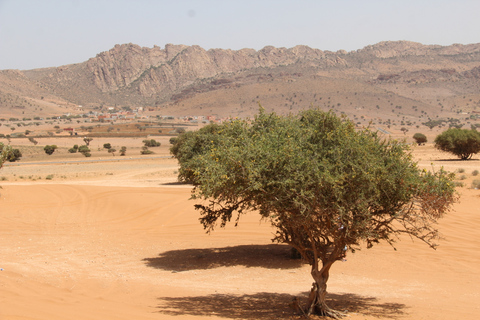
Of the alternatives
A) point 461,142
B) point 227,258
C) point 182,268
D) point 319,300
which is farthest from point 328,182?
Answer: point 461,142

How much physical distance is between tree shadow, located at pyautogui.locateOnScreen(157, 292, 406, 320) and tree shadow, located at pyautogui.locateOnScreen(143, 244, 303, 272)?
11.5ft

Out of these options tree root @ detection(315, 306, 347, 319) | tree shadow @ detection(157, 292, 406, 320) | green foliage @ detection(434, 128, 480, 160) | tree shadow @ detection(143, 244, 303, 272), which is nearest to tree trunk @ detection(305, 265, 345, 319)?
tree root @ detection(315, 306, 347, 319)

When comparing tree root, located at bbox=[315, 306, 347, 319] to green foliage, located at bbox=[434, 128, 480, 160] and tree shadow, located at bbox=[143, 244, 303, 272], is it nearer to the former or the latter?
tree shadow, located at bbox=[143, 244, 303, 272]

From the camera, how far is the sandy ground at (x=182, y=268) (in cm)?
1184

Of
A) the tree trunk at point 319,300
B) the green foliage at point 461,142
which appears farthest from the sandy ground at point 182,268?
the green foliage at point 461,142

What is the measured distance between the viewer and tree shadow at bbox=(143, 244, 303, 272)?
17.0m

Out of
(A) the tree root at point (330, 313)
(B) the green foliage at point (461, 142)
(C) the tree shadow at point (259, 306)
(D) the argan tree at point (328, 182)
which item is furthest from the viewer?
(B) the green foliage at point (461, 142)

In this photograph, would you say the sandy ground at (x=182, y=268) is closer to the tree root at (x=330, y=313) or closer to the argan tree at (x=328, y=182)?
the tree root at (x=330, y=313)

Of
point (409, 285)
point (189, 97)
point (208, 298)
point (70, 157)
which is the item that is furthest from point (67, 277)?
point (189, 97)

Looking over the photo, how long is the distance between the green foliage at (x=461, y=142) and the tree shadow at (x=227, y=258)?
39427 millimetres

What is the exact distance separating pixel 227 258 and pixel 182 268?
191 cm

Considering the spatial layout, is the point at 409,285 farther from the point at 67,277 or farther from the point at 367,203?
the point at 67,277

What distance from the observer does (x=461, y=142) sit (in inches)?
2060

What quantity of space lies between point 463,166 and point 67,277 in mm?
40186
